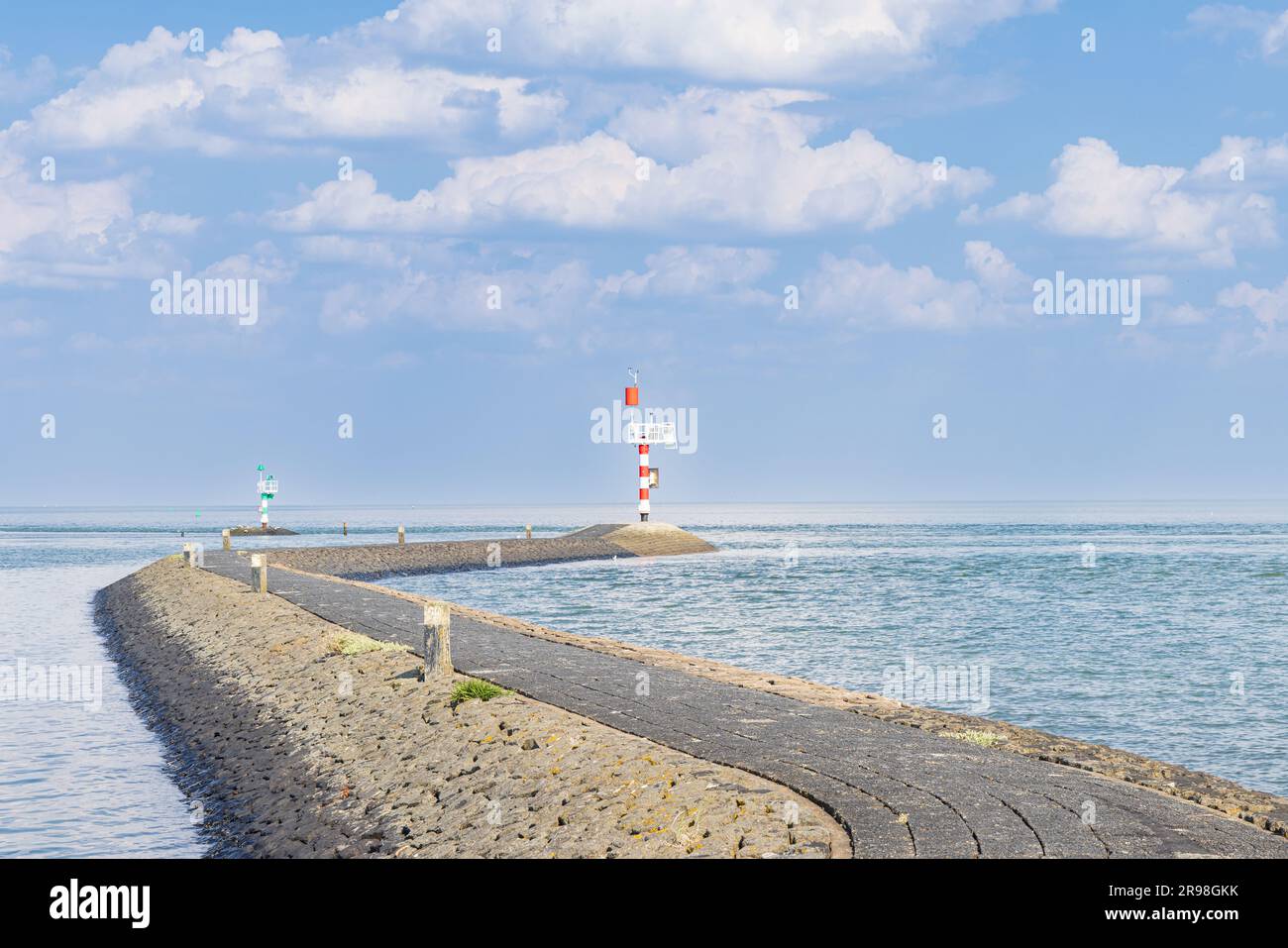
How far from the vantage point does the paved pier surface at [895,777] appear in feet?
31.6

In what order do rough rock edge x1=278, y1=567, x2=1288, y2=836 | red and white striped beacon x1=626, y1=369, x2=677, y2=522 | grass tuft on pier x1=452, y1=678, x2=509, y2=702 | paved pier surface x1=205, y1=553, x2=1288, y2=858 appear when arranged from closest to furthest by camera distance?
paved pier surface x1=205, y1=553, x2=1288, y2=858 < rough rock edge x1=278, y1=567, x2=1288, y2=836 < grass tuft on pier x1=452, y1=678, x2=509, y2=702 < red and white striped beacon x1=626, y1=369, x2=677, y2=522

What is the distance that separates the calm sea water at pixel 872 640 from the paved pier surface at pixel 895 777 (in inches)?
222

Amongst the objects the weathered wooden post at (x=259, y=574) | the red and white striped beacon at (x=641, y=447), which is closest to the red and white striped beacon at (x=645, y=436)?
the red and white striped beacon at (x=641, y=447)

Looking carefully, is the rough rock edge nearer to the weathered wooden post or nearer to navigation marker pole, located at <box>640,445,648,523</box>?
the weathered wooden post

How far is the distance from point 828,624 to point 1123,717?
1727cm

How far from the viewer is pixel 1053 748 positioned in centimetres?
1548

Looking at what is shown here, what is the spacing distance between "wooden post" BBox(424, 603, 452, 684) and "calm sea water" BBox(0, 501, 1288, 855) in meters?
3.93

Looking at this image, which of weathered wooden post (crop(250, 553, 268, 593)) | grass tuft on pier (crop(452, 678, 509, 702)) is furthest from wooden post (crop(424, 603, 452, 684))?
weathered wooden post (crop(250, 553, 268, 593))

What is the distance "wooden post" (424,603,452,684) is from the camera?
18.5 m

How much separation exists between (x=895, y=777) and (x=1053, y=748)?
177 inches

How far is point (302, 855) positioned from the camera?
1296 cm

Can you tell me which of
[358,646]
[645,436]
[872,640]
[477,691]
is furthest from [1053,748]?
[645,436]
